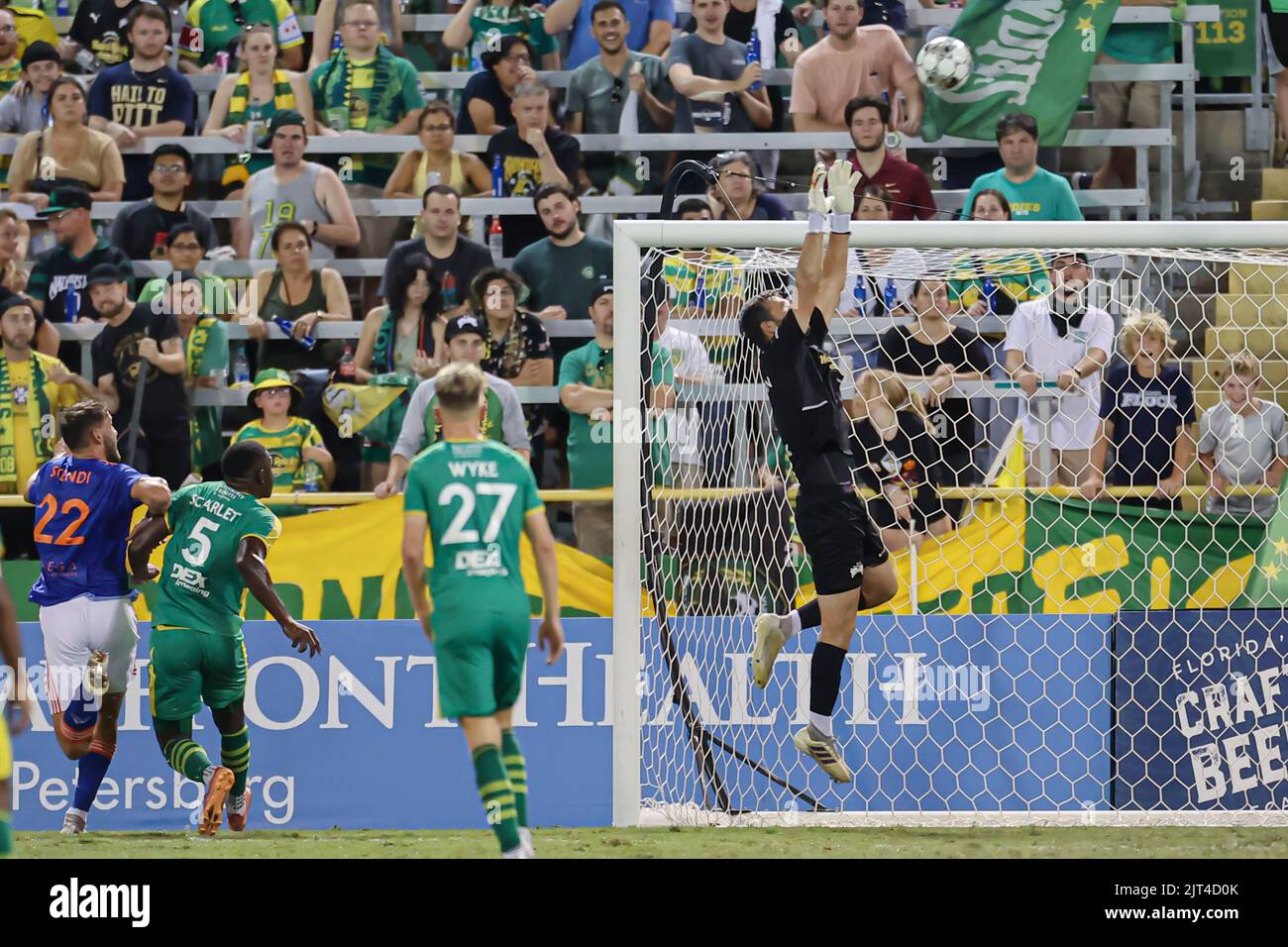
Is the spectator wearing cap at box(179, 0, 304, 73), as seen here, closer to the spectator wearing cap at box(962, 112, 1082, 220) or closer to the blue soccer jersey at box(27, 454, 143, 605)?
the spectator wearing cap at box(962, 112, 1082, 220)

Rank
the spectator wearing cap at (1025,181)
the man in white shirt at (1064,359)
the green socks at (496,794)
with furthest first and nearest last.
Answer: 1. the spectator wearing cap at (1025,181)
2. the man in white shirt at (1064,359)
3. the green socks at (496,794)

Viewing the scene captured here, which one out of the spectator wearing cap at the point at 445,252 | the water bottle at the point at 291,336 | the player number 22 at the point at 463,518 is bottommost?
the player number 22 at the point at 463,518

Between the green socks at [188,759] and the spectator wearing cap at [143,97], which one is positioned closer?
the green socks at [188,759]

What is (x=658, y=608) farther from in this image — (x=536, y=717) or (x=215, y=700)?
(x=215, y=700)

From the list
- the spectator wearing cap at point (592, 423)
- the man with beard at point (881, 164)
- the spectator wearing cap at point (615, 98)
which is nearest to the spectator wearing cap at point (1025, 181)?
the man with beard at point (881, 164)

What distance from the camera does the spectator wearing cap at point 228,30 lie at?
11.9m

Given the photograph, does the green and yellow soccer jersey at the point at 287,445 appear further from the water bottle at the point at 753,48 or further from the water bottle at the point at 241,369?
the water bottle at the point at 753,48

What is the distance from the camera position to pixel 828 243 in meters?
6.95

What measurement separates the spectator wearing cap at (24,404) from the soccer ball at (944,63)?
541cm

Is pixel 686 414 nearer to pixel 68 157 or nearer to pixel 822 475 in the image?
pixel 822 475

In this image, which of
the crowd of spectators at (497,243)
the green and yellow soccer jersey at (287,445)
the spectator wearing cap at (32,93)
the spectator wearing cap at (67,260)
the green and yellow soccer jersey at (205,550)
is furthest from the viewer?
the spectator wearing cap at (32,93)

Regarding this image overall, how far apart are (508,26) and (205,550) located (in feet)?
18.0

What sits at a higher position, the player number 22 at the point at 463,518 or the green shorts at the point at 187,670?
the player number 22 at the point at 463,518

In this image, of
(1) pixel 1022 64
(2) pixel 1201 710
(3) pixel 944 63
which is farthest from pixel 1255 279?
(2) pixel 1201 710
